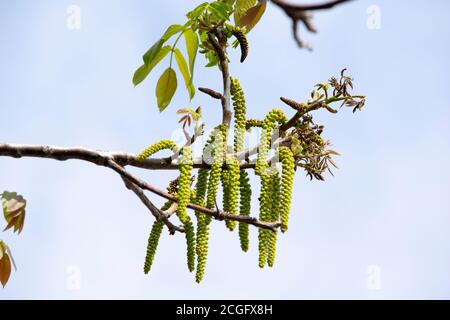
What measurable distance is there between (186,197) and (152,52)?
0.88m

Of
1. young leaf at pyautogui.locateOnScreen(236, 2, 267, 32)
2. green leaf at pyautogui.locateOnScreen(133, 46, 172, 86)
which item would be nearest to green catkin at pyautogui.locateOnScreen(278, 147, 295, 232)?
young leaf at pyautogui.locateOnScreen(236, 2, 267, 32)

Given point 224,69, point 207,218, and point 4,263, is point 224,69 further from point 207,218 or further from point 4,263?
point 4,263

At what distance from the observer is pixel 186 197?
2.50 meters

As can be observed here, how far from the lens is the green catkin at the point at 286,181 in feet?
8.30

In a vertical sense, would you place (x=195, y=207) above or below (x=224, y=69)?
below

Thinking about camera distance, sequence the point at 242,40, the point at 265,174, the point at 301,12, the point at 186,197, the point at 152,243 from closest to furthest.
Result: 1. the point at 301,12
2. the point at 186,197
3. the point at 265,174
4. the point at 152,243
5. the point at 242,40

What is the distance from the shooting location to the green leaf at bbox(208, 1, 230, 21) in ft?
9.38

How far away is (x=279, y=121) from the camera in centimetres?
283

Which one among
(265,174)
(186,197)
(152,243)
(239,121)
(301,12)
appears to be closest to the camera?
(301,12)

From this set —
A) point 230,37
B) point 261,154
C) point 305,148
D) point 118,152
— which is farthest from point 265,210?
point 230,37

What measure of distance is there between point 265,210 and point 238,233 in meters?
0.15

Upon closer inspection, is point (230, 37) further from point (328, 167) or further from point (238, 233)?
point (238, 233)

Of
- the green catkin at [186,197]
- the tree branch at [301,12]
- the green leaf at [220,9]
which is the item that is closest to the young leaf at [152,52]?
the green leaf at [220,9]

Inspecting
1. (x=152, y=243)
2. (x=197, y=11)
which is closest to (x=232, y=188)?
(x=152, y=243)
